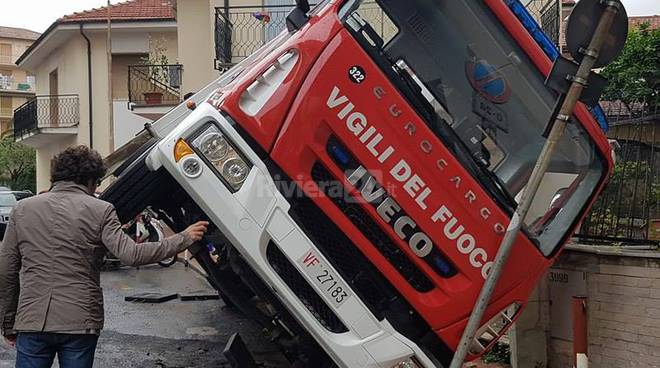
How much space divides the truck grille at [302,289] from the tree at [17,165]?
48186mm

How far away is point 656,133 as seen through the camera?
19.3 feet

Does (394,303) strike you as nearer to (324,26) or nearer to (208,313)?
(324,26)

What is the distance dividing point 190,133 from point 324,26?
0.99 meters

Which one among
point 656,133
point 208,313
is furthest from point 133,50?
point 656,133

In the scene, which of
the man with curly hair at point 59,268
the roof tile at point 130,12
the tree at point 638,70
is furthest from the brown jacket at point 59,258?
the roof tile at point 130,12

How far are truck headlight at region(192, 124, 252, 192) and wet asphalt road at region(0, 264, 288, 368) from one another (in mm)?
2482

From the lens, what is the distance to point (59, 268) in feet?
11.8

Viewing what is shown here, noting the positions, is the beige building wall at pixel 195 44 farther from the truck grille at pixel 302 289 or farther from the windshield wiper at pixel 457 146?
the truck grille at pixel 302 289

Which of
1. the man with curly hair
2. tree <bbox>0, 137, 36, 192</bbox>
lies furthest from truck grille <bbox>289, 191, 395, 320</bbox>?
tree <bbox>0, 137, 36, 192</bbox>

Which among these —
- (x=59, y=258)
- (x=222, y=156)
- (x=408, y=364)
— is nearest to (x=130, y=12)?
(x=222, y=156)

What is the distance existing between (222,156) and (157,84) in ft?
45.2

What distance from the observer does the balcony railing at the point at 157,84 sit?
54.5ft

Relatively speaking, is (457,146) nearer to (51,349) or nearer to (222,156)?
(222,156)

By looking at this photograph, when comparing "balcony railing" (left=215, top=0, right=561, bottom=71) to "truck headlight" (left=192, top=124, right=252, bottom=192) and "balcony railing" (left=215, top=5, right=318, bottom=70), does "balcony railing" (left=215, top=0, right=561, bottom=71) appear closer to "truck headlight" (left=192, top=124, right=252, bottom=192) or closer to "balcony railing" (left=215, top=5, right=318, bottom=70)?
"balcony railing" (left=215, top=5, right=318, bottom=70)
